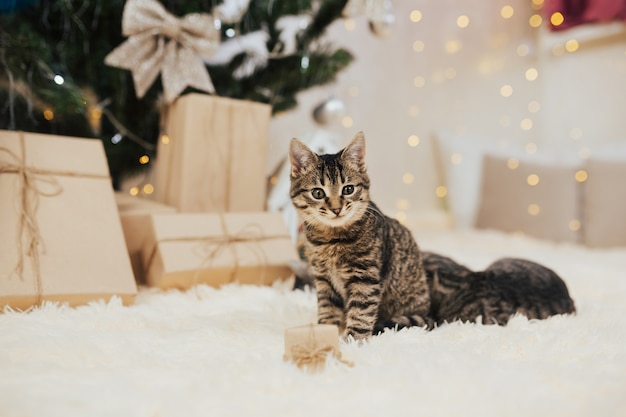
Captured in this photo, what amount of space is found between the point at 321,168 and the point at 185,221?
0.48m

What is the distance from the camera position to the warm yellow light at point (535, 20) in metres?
2.72

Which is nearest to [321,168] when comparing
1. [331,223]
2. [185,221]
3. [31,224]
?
[331,223]

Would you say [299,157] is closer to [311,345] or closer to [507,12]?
[311,345]

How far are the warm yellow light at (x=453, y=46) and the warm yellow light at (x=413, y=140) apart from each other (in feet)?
1.55

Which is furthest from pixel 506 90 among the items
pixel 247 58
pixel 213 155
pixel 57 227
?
pixel 57 227

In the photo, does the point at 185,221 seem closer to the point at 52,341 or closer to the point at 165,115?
the point at 165,115

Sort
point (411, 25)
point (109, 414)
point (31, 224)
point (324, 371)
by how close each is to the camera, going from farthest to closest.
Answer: point (411, 25)
point (31, 224)
point (324, 371)
point (109, 414)

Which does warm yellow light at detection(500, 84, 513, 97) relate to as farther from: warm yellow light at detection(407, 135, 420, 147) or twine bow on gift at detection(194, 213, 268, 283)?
twine bow on gift at detection(194, 213, 268, 283)

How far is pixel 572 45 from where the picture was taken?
8.58ft

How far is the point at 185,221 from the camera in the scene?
1326 mm

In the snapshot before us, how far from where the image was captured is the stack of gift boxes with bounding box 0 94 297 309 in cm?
110

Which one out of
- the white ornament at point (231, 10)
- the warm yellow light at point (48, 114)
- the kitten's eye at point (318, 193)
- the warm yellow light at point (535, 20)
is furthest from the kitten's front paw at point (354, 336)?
the warm yellow light at point (535, 20)

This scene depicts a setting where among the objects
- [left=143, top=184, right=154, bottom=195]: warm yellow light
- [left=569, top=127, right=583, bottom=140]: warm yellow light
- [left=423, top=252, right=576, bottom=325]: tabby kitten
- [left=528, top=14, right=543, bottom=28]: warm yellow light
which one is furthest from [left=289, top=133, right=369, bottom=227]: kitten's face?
[left=528, top=14, right=543, bottom=28]: warm yellow light

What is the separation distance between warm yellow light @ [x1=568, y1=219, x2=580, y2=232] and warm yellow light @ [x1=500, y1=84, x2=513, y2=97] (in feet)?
2.81
